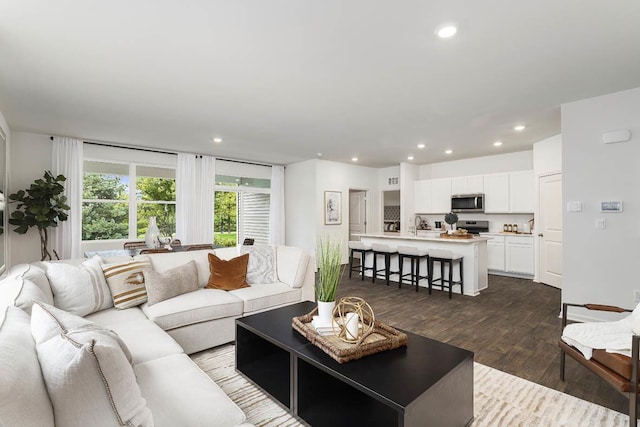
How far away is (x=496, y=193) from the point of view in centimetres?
665

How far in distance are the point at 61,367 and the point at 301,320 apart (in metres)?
1.42

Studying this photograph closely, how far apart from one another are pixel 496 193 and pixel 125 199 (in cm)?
733

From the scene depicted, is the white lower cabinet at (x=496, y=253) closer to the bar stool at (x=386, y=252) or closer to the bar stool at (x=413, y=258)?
the bar stool at (x=413, y=258)

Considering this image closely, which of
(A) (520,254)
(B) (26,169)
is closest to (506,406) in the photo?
(A) (520,254)

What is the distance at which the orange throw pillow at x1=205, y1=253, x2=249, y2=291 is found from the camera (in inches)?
130

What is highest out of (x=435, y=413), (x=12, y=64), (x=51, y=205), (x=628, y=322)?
(x=12, y=64)

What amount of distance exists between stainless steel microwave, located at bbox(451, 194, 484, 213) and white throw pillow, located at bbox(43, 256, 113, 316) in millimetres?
6664

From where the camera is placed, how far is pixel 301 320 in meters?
2.20

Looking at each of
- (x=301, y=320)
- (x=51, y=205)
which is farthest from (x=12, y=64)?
(x=301, y=320)

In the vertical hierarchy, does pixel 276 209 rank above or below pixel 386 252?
above

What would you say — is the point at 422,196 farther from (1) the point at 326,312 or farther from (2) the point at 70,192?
(2) the point at 70,192

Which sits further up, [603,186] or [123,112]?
[123,112]

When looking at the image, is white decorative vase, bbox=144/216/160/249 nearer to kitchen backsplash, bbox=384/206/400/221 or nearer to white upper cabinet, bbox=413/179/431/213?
white upper cabinet, bbox=413/179/431/213

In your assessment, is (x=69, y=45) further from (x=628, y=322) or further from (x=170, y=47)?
(x=628, y=322)
